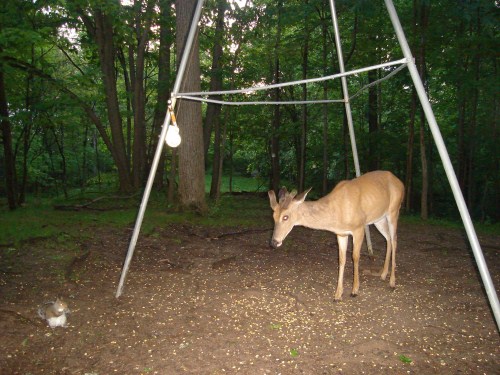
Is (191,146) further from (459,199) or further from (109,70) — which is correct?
(459,199)

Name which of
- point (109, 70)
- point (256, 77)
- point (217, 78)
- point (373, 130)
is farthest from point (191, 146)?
point (373, 130)

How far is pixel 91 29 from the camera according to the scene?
443 inches

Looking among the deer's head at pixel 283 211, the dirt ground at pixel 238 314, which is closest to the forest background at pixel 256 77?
the deer's head at pixel 283 211

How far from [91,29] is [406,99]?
39.6 ft

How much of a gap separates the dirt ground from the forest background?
3.18 m

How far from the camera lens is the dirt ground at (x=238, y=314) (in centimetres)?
332

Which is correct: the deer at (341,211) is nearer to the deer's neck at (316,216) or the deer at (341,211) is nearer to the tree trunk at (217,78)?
the deer's neck at (316,216)

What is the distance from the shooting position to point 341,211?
16.0 ft

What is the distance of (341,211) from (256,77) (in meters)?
9.48

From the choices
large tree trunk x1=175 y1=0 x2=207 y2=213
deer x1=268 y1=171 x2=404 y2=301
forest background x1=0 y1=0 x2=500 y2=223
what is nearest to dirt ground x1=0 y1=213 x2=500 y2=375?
deer x1=268 y1=171 x2=404 y2=301

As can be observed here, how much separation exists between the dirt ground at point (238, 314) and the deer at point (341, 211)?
65cm

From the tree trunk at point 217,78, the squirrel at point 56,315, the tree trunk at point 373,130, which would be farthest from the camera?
the tree trunk at point 373,130

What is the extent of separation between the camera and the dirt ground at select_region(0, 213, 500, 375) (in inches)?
131

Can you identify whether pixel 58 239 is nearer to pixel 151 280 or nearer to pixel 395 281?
pixel 151 280
